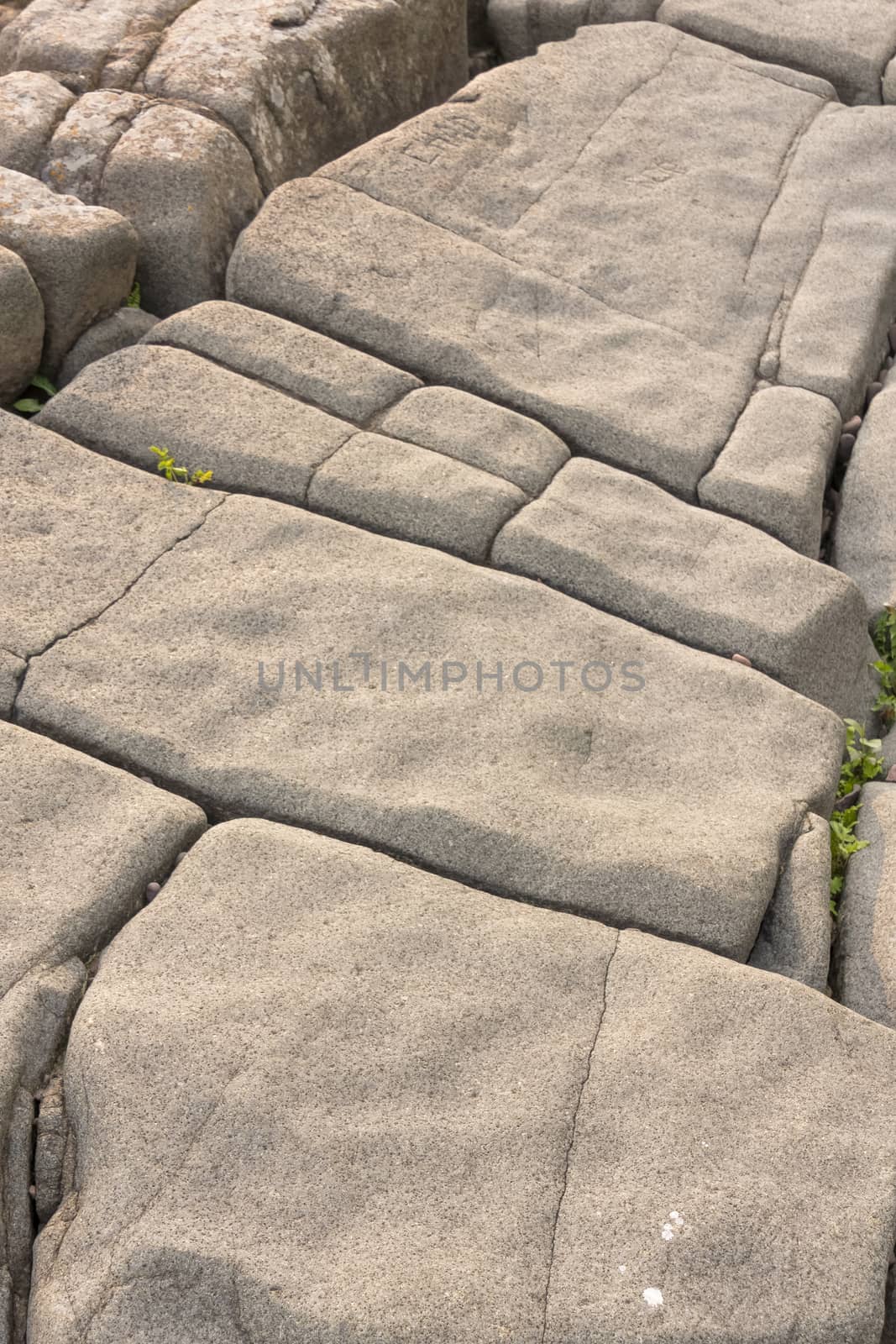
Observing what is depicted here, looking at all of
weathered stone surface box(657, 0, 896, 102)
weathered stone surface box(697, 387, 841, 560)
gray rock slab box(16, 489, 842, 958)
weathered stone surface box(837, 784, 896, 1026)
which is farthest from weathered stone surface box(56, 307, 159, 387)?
weathered stone surface box(657, 0, 896, 102)

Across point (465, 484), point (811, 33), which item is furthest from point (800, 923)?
point (811, 33)

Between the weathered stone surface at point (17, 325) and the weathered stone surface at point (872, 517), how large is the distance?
90.7 inches

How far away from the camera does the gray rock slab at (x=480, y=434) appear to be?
341 cm

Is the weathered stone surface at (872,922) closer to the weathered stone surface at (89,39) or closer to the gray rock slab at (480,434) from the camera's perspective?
the gray rock slab at (480,434)

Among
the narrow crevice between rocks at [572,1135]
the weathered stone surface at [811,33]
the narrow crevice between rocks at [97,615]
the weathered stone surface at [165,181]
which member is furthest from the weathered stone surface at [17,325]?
the weathered stone surface at [811,33]

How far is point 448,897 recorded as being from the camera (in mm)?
2457

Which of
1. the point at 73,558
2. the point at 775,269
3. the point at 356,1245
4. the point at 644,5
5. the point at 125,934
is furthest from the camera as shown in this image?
the point at 644,5

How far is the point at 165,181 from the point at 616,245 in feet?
4.77

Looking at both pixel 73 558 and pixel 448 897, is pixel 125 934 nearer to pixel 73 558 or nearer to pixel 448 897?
pixel 448 897

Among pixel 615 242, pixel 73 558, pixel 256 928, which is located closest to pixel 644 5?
pixel 615 242

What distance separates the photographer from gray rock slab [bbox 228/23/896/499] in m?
3.72

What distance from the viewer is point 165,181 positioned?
3.78 m

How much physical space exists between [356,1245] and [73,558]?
1685 millimetres

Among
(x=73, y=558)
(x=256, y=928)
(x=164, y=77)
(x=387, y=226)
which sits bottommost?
(x=256, y=928)
